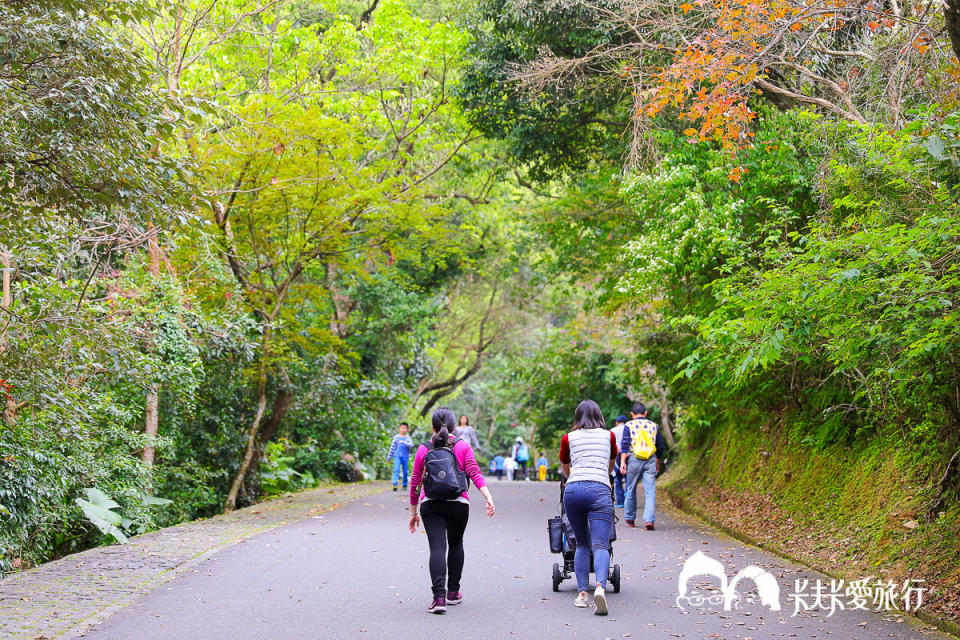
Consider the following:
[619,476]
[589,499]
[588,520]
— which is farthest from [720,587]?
[619,476]

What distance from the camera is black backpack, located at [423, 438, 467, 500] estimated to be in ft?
23.4

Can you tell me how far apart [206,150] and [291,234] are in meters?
2.77

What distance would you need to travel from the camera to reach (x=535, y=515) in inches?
613

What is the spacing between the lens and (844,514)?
31.4 feet

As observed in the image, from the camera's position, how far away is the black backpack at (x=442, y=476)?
23.4 feet

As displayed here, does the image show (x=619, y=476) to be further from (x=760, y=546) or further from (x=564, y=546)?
(x=564, y=546)

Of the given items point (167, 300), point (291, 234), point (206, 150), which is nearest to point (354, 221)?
point (291, 234)

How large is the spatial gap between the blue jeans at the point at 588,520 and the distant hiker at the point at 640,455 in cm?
600

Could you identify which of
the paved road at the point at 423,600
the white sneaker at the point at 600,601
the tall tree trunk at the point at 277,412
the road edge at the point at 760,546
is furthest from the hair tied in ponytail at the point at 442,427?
the tall tree trunk at the point at 277,412

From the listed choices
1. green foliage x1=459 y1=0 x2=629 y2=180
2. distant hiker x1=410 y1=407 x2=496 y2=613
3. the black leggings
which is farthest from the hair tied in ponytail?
green foliage x1=459 y1=0 x2=629 y2=180

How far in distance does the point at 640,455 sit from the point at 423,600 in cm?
640

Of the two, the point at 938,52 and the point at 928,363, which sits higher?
the point at 938,52

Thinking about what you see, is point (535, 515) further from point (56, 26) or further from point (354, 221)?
point (56, 26)

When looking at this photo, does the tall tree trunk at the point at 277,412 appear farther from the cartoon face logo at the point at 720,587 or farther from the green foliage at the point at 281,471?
the cartoon face logo at the point at 720,587
